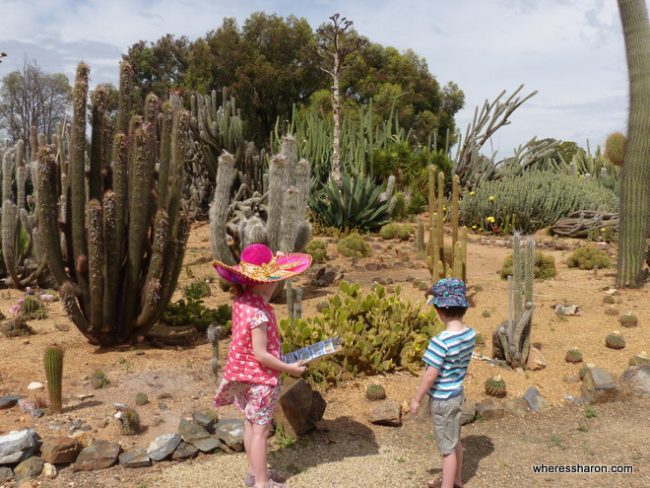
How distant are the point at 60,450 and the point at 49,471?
129mm

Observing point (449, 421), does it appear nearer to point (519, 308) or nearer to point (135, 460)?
point (135, 460)

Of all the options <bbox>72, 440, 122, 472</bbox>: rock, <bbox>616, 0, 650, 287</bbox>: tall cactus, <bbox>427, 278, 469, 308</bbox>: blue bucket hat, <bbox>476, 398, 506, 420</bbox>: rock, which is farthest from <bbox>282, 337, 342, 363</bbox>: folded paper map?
<bbox>616, 0, 650, 287</bbox>: tall cactus

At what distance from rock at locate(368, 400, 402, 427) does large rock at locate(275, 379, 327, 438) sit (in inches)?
16.9

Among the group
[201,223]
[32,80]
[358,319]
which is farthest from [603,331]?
[32,80]

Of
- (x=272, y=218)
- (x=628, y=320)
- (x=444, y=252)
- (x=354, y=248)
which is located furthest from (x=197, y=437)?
(x=354, y=248)

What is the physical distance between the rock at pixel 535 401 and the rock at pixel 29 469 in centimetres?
307

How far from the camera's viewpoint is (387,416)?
4.20m

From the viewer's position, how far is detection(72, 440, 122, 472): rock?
3584 mm

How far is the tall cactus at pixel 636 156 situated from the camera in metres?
7.39

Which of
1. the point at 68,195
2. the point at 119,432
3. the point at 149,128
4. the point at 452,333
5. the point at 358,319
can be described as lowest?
the point at 119,432

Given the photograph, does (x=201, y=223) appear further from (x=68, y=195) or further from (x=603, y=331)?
(x=603, y=331)

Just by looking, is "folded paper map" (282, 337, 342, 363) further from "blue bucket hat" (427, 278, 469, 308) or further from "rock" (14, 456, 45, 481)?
"rock" (14, 456, 45, 481)

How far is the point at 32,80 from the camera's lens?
3353 centimetres

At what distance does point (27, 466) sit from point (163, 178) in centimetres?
279
